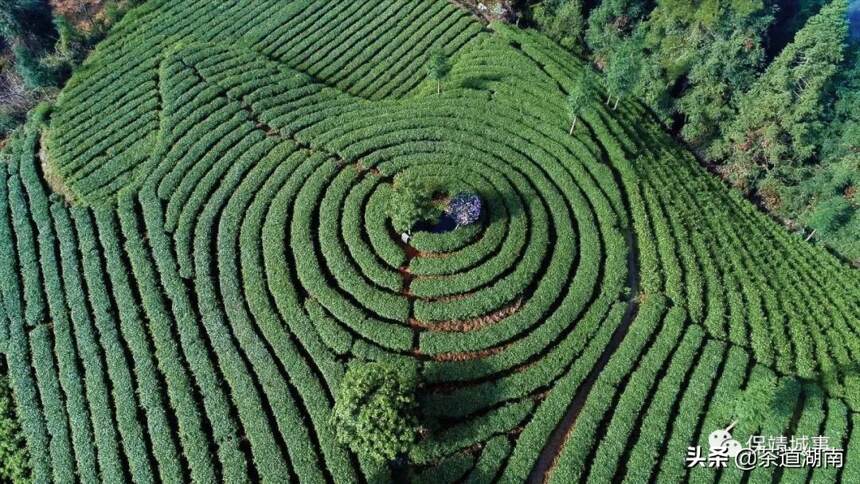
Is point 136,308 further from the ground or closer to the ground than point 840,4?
closer to the ground

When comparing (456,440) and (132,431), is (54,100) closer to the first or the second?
(132,431)

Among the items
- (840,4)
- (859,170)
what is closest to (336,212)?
(859,170)

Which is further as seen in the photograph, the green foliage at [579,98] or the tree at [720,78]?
the tree at [720,78]

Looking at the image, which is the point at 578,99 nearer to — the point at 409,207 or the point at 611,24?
the point at 409,207

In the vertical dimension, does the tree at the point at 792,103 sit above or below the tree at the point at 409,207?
above

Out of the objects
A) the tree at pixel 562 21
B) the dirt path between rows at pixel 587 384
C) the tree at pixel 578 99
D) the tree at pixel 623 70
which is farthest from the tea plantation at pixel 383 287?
the tree at pixel 562 21

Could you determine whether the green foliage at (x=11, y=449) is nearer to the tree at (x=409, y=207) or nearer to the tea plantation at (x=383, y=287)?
the tea plantation at (x=383, y=287)

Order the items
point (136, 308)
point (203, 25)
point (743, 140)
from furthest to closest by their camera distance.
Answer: point (203, 25), point (743, 140), point (136, 308)
